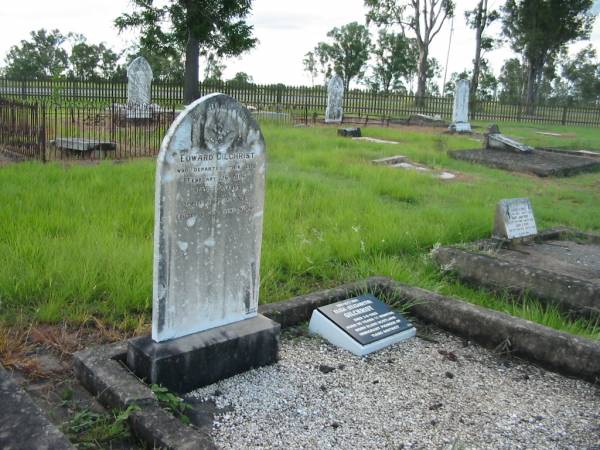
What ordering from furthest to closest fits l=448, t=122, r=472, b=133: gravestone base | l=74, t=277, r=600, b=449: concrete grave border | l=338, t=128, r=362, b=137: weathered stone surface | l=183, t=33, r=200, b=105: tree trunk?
1. l=183, t=33, r=200, b=105: tree trunk
2. l=448, t=122, r=472, b=133: gravestone base
3. l=338, t=128, r=362, b=137: weathered stone surface
4. l=74, t=277, r=600, b=449: concrete grave border

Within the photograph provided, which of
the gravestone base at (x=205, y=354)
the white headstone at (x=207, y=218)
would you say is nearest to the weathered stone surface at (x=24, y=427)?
the gravestone base at (x=205, y=354)

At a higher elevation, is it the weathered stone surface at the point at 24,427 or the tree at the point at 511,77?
the tree at the point at 511,77

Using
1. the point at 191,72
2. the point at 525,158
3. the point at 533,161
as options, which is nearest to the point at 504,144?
the point at 525,158

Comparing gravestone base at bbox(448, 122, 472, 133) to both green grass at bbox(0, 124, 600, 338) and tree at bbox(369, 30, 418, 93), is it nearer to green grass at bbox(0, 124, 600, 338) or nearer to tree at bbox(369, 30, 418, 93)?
green grass at bbox(0, 124, 600, 338)

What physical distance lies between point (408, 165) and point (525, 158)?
10.2ft

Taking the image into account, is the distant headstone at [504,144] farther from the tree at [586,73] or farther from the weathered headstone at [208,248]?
the tree at [586,73]

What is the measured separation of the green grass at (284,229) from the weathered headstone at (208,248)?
668 mm

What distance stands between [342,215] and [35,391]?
12.2 ft

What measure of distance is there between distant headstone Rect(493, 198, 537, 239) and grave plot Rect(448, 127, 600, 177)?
18.6 ft

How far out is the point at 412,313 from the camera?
4016 mm

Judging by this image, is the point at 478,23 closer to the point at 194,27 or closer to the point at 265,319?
the point at 194,27

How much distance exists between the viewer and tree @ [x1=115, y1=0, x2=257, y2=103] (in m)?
19.7

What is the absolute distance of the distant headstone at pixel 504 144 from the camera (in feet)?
43.1

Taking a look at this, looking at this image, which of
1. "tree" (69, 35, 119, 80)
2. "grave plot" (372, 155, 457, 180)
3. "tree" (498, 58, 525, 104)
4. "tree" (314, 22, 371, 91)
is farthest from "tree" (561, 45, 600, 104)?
"grave plot" (372, 155, 457, 180)
